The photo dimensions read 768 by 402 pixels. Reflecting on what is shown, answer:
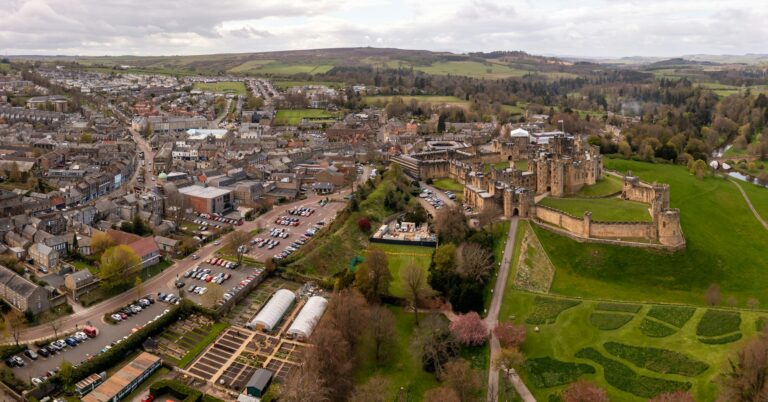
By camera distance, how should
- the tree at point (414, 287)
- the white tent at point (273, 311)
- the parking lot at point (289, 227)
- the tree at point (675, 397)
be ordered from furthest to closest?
1. the parking lot at point (289, 227)
2. the tree at point (414, 287)
3. the white tent at point (273, 311)
4. the tree at point (675, 397)

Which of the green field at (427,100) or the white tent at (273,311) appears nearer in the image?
the white tent at (273,311)

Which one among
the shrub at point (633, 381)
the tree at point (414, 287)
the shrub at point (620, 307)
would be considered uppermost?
the tree at point (414, 287)

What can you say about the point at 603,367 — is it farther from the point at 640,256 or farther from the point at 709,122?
the point at 709,122

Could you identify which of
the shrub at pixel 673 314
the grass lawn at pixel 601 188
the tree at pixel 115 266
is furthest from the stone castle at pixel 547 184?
the tree at pixel 115 266

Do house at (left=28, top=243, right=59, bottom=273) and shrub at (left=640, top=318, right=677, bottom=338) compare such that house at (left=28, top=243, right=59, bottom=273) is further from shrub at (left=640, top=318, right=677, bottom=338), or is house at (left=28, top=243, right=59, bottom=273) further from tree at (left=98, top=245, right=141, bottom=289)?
shrub at (left=640, top=318, right=677, bottom=338)

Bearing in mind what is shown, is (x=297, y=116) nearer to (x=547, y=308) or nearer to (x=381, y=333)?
(x=547, y=308)

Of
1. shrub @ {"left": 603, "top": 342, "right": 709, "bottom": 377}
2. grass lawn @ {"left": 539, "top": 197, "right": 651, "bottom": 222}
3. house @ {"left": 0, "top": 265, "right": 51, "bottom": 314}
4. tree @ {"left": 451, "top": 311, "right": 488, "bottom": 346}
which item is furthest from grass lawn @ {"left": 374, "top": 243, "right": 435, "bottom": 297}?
house @ {"left": 0, "top": 265, "right": 51, "bottom": 314}

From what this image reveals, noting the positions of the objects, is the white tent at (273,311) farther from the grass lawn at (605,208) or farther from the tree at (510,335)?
the grass lawn at (605,208)
